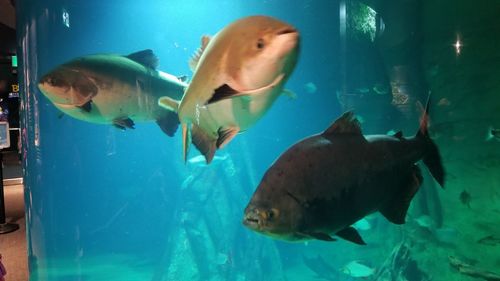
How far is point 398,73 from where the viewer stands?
271cm

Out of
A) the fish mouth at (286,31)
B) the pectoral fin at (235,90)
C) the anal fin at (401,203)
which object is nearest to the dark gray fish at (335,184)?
the anal fin at (401,203)

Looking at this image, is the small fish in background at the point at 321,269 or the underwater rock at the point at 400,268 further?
the underwater rock at the point at 400,268

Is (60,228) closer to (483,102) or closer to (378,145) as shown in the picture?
(378,145)

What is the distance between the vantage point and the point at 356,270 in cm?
299

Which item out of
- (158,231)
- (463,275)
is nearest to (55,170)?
(158,231)

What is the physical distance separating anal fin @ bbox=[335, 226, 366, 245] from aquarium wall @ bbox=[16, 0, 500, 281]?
93cm

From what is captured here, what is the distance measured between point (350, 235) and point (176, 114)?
1.22m

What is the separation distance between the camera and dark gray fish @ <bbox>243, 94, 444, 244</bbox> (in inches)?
63.1

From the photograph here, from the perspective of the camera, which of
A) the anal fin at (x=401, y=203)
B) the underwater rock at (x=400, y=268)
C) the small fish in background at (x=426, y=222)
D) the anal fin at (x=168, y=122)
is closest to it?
the anal fin at (x=401, y=203)

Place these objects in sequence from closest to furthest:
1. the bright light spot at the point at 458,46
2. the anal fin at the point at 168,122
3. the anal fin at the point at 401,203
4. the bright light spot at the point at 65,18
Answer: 1. the anal fin at the point at 401,203
2. the anal fin at the point at 168,122
3. the bright light spot at the point at 65,18
4. the bright light spot at the point at 458,46

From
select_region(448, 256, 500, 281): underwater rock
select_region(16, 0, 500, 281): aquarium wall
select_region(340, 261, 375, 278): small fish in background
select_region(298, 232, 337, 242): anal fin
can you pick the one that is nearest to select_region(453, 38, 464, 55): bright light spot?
select_region(16, 0, 500, 281): aquarium wall

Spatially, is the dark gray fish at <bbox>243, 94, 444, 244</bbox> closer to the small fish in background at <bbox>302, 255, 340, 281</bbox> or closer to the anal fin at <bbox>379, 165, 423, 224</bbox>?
the anal fin at <bbox>379, 165, 423, 224</bbox>

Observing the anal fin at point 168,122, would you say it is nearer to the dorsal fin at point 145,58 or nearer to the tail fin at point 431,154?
the dorsal fin at point 145,58

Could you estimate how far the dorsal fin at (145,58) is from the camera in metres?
2.43
